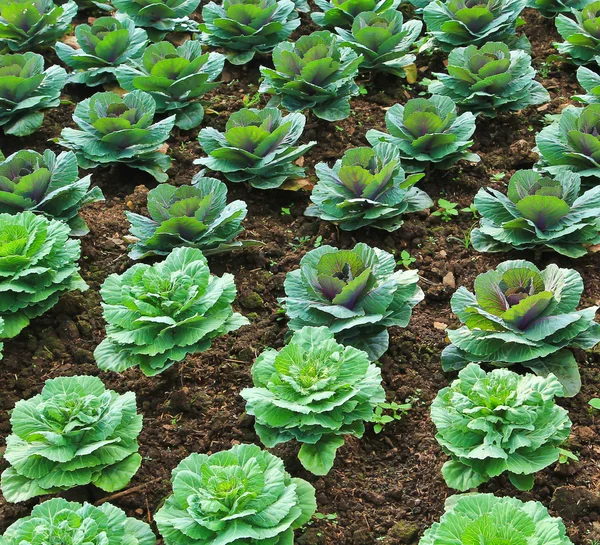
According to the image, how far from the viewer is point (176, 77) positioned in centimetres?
586

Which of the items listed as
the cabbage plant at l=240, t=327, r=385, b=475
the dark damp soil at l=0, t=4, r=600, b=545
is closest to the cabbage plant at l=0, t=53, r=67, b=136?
the dark damp soil at l=0, t=4, r=600, b=545

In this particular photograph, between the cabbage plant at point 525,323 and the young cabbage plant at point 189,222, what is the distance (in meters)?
1.37

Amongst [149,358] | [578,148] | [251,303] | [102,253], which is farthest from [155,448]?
[578,148]

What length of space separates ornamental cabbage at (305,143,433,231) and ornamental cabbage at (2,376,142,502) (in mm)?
1878

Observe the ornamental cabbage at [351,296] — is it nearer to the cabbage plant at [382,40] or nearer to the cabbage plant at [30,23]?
the cabbage plant at [382,40]

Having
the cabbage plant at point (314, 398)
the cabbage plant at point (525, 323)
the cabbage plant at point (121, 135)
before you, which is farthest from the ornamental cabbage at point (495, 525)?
the cabbage plant at point (121, 135)

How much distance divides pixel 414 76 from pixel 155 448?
12.3 ft

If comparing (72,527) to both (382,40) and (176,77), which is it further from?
(382,40)

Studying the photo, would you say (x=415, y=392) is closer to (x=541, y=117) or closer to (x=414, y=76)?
(x=541, y=117)

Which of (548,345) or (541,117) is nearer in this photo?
(548,345)

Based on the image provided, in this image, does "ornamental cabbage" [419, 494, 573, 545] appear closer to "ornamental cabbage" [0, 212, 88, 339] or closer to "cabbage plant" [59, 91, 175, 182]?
"ornamental cabbage" [0, 212, 88, 339]

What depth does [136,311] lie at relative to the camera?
156 inches

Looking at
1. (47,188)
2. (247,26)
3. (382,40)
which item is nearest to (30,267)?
(47,188)

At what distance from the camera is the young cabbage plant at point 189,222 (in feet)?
15.3
